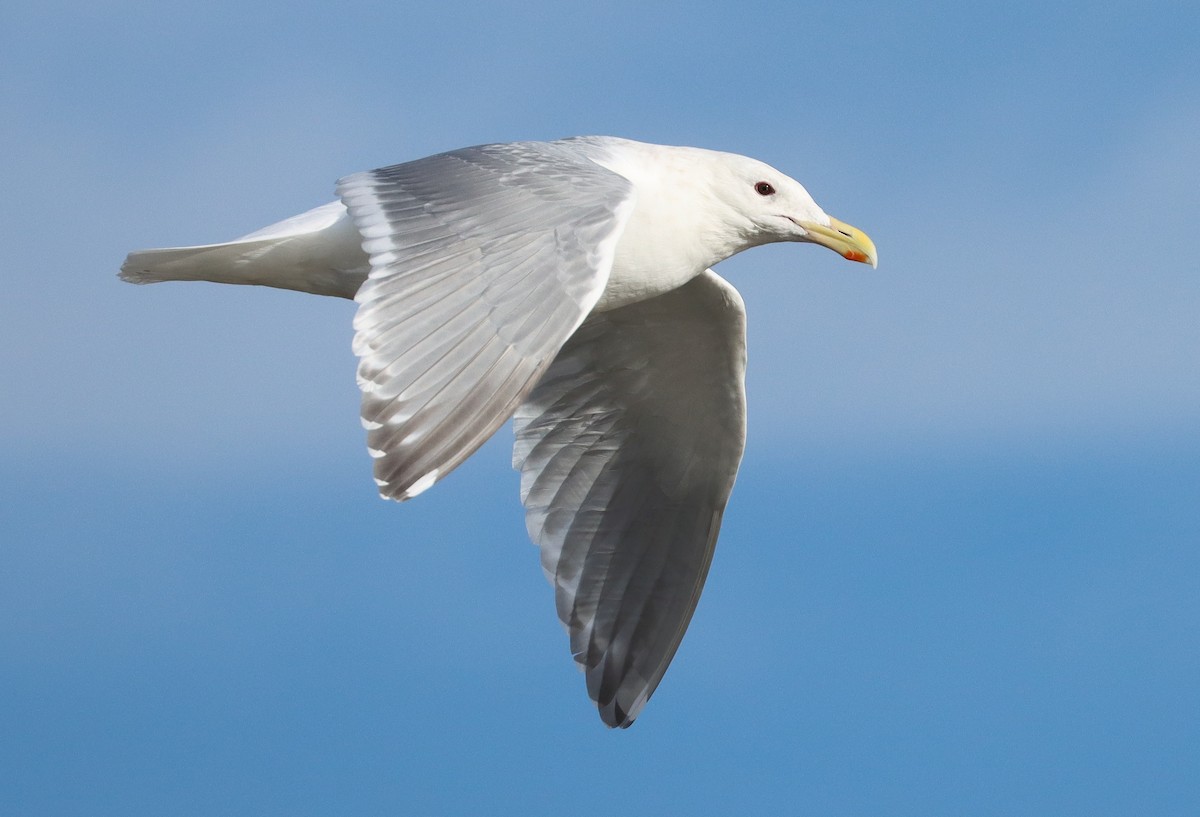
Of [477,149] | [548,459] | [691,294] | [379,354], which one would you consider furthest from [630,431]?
[379,354]

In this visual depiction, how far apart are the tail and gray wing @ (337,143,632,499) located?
390mm

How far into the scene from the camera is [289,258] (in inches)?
217

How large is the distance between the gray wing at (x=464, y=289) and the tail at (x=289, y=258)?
1.28 ft

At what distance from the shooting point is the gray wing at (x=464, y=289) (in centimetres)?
415

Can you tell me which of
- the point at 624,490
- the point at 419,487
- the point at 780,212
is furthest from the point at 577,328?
the point at 624,490

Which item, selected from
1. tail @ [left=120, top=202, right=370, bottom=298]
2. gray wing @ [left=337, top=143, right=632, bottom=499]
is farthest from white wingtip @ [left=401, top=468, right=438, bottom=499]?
tail @ [left=120, top=202, right=370, bottom=298]

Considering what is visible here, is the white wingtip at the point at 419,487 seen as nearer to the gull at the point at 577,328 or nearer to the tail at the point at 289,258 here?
the gull at the point at 577,328

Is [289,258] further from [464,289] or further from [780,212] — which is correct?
[780,212]

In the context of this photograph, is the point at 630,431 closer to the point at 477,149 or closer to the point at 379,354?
the point at 477,149

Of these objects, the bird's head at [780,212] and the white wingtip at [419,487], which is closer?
the white wingtip at [419,487]

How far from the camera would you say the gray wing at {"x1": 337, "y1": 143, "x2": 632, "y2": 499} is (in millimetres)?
4152

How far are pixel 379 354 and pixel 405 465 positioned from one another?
317 mm

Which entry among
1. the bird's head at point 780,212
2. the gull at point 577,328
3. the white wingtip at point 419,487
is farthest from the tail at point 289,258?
the white wingtip at point 419,487

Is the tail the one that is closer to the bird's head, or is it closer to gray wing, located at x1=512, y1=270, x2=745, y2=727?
the bird's head
